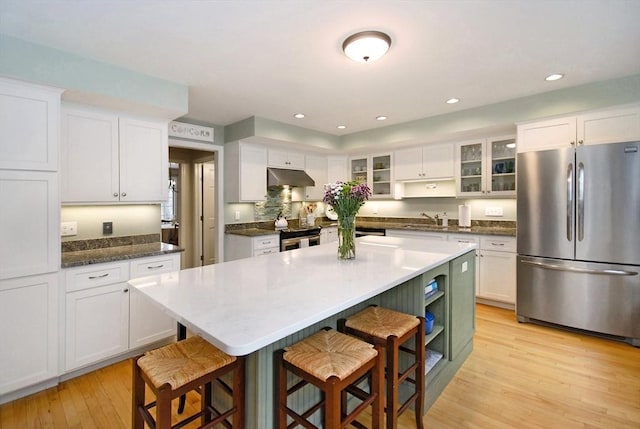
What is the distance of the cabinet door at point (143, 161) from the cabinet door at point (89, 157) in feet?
0.21

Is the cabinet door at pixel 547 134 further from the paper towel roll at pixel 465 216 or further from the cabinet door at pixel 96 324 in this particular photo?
the cabinet door at pixel 96 324

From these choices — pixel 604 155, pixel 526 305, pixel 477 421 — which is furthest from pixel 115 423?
pixel 604 155

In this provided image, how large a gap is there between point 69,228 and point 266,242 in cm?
215

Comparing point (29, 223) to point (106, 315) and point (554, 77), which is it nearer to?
point (106, 315)

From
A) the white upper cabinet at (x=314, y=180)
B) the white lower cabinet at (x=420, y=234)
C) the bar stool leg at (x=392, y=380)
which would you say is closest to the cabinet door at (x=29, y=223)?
the bar stool leg at (x=392, y=380)

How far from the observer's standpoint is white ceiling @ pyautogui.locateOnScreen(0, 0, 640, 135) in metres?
1.81

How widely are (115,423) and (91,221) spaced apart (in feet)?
6.18

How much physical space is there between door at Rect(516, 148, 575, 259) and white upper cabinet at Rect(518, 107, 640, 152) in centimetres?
23

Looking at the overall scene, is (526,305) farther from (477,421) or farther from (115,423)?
(115,423)

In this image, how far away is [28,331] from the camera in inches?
83.7

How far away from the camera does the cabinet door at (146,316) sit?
261cm

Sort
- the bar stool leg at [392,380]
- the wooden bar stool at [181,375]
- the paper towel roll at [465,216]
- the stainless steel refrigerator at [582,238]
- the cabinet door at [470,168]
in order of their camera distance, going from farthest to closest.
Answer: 1. the paper towel roll at [465,216]
2. the cabinet door at [470,168]
3. the stainless steel refrigerator at [582,238]
4. the bar stool leg at [392,380]
5. the wooden bar stool at [181,375]

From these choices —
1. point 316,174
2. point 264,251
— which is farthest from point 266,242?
point 316,174

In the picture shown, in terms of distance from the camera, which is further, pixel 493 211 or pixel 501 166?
pixel 493 211
